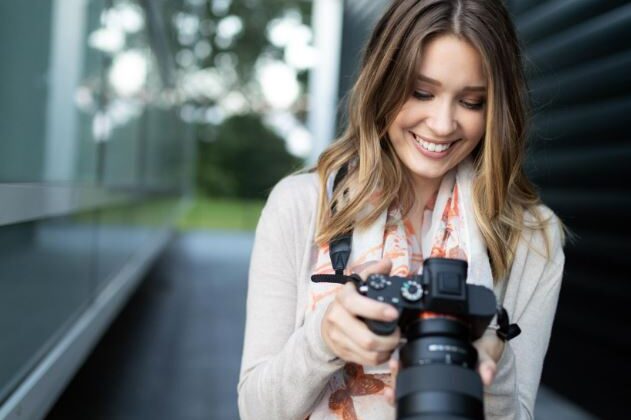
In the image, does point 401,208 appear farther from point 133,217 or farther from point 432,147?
point 133,217

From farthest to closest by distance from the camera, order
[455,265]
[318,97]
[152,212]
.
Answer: [318,97] < [152,212] < [455,265]

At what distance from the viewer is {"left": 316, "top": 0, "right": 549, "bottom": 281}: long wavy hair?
157 centimetres

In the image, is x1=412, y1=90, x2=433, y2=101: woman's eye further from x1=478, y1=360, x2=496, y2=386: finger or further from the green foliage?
the green foliage

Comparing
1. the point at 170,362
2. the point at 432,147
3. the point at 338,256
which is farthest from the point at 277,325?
the point at 170,362

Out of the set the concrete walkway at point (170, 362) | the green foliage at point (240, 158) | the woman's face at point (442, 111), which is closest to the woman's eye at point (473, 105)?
the woman's face at point (442, 111)

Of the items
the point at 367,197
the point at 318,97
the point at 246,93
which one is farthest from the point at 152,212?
the point at 246,93

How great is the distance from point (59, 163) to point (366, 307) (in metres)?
2.04

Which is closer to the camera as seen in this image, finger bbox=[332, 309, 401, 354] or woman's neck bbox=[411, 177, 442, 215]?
finger bbox=[332, 309, 401, 354]

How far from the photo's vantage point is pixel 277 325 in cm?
157

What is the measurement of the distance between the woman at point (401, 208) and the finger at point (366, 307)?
282 mm

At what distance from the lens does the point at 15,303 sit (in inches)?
91.8

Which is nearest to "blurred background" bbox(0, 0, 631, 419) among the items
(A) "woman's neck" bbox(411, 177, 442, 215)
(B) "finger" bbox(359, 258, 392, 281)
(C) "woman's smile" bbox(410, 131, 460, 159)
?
(A) "woman's neck" bbox(411, 177, 442, 215)

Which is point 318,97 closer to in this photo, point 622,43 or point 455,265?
point 622,43

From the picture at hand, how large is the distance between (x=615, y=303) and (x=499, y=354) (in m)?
2.13
